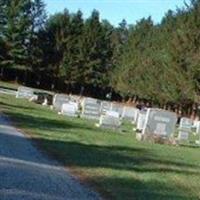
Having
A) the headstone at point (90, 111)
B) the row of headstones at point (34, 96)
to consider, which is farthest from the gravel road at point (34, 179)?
the row of headstones at point (34, 96)

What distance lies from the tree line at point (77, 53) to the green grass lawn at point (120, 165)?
6162cm

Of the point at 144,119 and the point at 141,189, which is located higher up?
the point at 144,119

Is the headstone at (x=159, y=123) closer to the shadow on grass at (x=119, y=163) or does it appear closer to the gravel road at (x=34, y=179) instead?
the shadow on grass at (x=119, y=163)

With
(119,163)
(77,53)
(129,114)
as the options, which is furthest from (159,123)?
(77,53)

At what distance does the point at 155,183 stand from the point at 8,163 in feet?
11.1

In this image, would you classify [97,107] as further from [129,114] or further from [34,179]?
[34,179]

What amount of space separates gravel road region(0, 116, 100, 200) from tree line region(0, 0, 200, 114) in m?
70.9

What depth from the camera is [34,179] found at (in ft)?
47.8

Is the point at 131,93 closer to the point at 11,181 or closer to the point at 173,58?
the point at 173,58

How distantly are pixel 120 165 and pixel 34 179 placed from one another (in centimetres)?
602

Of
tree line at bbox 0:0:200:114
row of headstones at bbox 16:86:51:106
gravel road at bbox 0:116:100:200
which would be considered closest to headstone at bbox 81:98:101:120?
row of headstones at bbox 16:86:51:106

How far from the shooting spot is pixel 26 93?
67.2m

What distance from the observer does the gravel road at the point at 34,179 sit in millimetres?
12773

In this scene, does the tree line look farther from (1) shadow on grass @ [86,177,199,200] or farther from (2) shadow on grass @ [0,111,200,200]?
(1) shadow on grass @ [86,177,199,200]
